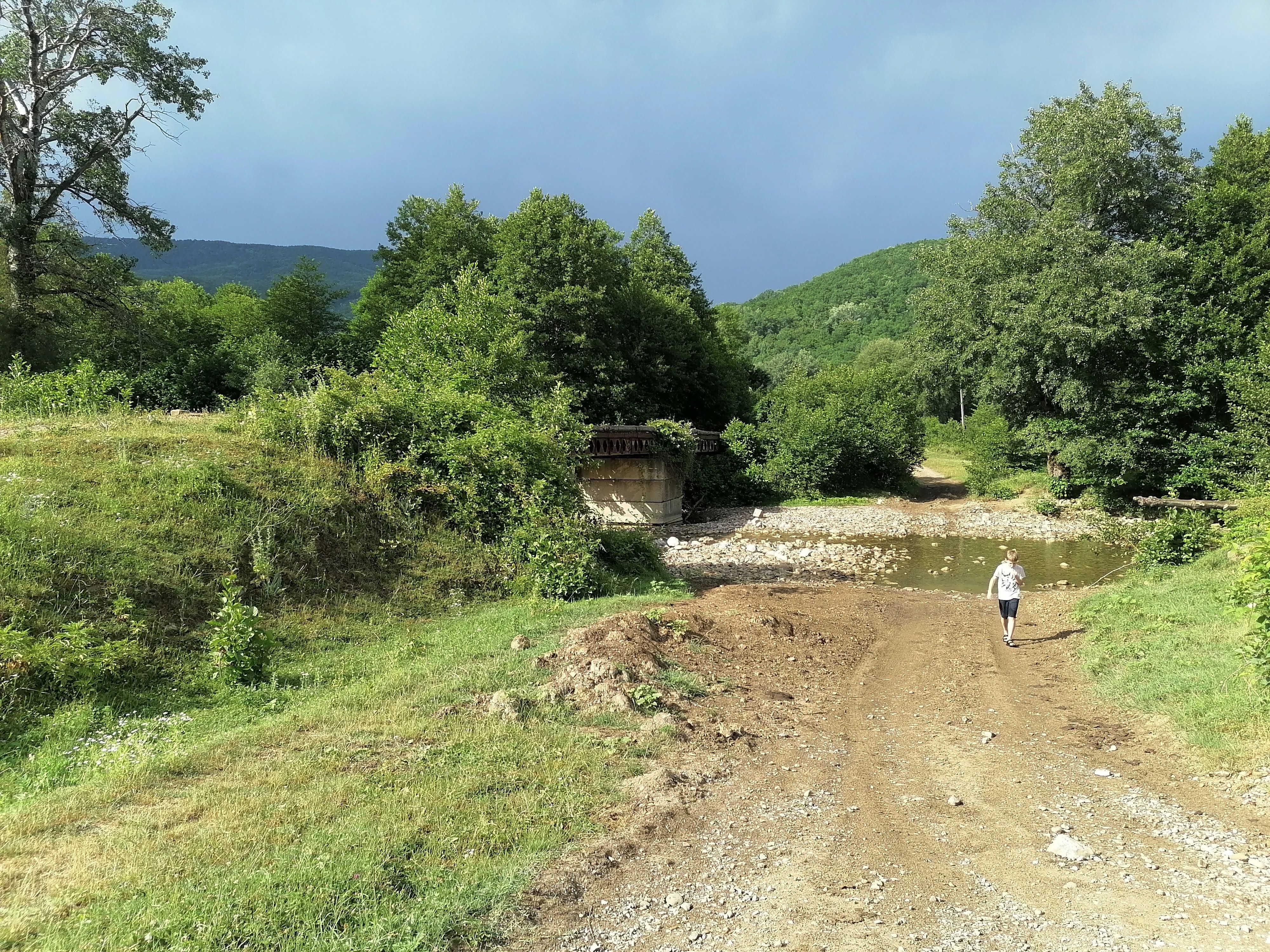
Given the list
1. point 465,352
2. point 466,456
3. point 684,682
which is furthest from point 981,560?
point 684,682

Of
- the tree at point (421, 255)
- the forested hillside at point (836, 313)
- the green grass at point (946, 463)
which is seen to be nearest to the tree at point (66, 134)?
the tree at point (421, 255)

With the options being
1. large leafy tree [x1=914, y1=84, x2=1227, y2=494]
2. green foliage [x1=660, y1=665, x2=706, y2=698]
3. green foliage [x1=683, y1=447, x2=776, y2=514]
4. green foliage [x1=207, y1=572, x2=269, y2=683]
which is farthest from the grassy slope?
green foliage [x1=683, y1=447, x2=776, y2=514]

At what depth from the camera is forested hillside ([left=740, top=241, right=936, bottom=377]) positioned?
4742 inches

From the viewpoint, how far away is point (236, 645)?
8477mm

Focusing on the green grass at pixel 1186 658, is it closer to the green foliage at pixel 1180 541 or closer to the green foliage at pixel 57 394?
the green foliage at pixel 1180 541

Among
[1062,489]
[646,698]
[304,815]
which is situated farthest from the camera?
[1062,489]

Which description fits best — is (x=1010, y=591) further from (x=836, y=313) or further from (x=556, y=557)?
(x=836, y=313)

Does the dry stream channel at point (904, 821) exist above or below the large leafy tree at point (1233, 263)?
Result: below

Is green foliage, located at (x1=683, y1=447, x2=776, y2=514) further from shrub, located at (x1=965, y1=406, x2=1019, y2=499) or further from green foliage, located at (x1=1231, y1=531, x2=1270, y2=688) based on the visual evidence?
green foliage, located at (x1=1231, y1=531, x2=1270, y2=688)

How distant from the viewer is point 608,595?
563 inches

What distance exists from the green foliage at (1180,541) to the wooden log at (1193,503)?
2.30m

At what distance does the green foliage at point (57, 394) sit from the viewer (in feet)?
47.1

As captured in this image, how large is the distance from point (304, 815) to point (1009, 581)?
39.6 ft

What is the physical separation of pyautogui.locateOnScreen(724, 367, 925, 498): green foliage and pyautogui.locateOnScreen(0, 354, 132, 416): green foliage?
34.5m
